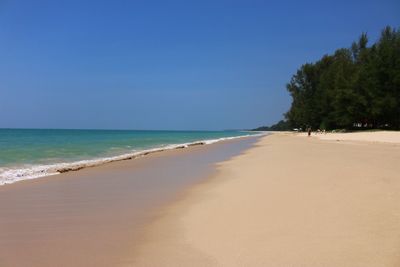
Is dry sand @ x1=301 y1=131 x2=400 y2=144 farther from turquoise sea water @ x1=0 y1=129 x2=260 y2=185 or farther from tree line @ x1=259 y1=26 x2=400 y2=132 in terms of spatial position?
turquoise sea water @ x1=0 y1=129 x2=260 y2=185

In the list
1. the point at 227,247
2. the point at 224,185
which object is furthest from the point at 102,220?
the point at 224,185

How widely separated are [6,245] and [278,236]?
11.5 feet

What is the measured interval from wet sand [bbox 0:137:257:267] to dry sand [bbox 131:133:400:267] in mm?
413

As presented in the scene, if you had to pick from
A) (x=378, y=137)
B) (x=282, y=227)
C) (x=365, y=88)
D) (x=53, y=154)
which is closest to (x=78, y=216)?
(x=282, y=227)

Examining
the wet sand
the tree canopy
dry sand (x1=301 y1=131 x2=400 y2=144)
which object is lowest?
the wet sand

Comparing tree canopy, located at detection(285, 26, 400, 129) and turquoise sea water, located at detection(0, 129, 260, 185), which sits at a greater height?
tree canopy, located at detection(285, 26, 400, 129)

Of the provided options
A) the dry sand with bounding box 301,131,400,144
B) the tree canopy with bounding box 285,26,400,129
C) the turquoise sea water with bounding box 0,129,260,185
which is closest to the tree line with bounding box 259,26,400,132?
the tree canopy with bounding box 285,26,400,129

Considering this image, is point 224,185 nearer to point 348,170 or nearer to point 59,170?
point 348,170

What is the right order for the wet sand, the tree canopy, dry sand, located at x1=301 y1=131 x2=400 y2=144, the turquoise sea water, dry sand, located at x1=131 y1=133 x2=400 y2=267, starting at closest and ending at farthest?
dry sand, located at x1=131 y1=133 x2=400 y2=267
the wet sand
the turquoise sea water
dry sand, located at x1=301 y1=131 x2=400 y2=144
the tree canopy

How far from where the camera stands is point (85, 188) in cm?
998

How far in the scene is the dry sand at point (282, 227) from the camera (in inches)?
167

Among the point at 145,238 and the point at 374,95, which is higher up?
the point at 374,95

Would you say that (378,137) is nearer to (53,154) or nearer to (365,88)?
(365,88)

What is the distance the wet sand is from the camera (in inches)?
178
